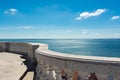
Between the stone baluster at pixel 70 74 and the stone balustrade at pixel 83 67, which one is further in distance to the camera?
the stone baluster at pixel 70 74

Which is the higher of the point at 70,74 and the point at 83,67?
the point at 83,67

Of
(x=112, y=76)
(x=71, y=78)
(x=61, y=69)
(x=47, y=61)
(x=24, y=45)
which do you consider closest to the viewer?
(x=112, y=76)

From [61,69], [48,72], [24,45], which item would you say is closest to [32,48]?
[24,45]

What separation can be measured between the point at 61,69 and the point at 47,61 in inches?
43.5

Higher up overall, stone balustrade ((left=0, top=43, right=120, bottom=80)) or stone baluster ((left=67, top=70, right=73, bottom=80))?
stone balustrade ((left=0, top=43, right=120, bottom=80))

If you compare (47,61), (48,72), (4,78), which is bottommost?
(4,78)

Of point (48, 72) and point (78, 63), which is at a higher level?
point (78, 63)

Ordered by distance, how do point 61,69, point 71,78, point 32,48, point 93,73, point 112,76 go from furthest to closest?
1. point 32,48
2. point 61,69
3. point 71,78
4. point 93,73
5. point 112,76

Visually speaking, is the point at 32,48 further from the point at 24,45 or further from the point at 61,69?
the point at 61,69

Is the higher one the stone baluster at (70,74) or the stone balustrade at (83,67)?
the stone balustrade at (83,67)

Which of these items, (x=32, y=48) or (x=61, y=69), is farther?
(x=32, y=48)

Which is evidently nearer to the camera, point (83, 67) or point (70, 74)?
point (83, 67)

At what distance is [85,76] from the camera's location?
536 cm

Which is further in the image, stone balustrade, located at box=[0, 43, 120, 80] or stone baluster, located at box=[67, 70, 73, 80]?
stone baluster, located at box=[67, 70, 73, 80]
